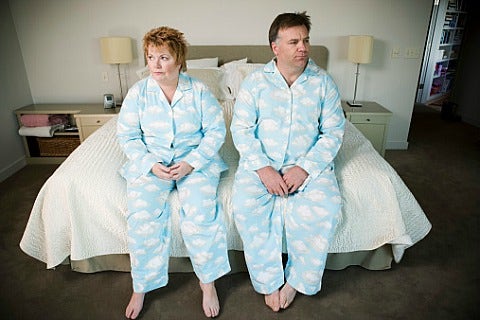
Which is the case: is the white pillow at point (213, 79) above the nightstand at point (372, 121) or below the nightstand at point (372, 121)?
above

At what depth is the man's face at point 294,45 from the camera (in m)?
1.63

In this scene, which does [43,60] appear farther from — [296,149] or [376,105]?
[376,105]

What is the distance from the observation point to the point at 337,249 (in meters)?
1.75

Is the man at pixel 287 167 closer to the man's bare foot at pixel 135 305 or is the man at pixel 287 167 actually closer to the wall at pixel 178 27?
the man's bare foot at pixel 135 305

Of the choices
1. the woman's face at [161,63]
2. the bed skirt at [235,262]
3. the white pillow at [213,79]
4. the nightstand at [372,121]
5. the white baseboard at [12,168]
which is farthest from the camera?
the nightstand at [372,121]

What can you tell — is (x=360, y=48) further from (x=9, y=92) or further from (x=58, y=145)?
(x=9, y=92)

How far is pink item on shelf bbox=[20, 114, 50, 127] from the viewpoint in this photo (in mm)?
3152

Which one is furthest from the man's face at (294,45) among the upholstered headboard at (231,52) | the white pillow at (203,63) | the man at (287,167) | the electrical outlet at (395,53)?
the electrical outlet at (395,53)

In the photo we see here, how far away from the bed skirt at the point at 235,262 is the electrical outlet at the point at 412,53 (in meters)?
2.32

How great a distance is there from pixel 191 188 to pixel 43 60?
8.49ft

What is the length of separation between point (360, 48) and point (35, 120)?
295 centimetres

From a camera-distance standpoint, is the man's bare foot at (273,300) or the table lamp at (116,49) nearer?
the man's bare foot at (273,300)

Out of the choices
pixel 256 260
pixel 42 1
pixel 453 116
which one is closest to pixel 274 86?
pixel 256 260

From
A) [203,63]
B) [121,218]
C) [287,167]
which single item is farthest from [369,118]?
[121,218]
